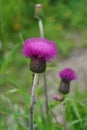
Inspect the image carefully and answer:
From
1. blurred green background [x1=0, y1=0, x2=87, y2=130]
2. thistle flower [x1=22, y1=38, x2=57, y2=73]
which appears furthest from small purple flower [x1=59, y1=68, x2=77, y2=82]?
blurred green background [x1=0, y1=0, x2=87, y2=130]

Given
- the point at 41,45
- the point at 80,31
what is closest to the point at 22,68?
the point at 80,31

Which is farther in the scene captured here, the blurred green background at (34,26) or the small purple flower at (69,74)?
the blurred green background at (34,26)

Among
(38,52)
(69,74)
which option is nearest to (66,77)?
(69,74)

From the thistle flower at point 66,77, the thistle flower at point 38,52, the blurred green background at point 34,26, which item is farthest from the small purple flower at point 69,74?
the blurred green background at point 34,26

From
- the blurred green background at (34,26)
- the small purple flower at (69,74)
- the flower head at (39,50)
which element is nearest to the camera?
the flower head at (39,50)

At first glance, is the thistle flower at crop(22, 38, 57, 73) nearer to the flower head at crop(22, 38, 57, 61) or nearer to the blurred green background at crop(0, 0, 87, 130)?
the flower head at crop(22, 38, 57, 61)

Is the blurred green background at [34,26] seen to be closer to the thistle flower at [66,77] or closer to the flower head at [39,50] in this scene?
the thistle flower at [66,77]
